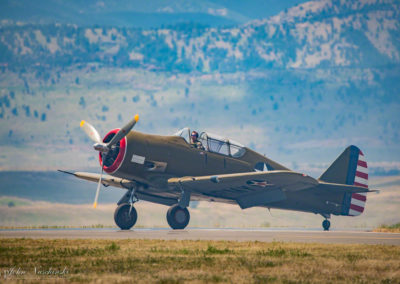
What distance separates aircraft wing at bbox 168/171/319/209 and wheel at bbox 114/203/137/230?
1.97 metres

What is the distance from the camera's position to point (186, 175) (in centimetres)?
2647

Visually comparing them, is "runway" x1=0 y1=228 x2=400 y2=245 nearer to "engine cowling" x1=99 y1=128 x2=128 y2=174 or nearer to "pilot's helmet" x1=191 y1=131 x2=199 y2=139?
"engine cowling" x1=99 y1=128 x2=128 y2=174

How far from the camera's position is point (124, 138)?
24953 mm

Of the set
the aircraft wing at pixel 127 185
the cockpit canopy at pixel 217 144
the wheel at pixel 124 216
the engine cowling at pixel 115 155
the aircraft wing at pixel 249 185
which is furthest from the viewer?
the aircraft wing at pixel 127 185

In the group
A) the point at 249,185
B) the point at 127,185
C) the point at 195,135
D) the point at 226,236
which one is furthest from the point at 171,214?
the point at 226,236

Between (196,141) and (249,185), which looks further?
(196,141)

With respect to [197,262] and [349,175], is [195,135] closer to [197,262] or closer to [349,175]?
[349,175]

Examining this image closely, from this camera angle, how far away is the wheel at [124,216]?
2609 centimetres

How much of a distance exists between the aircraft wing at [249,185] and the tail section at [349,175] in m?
4.64

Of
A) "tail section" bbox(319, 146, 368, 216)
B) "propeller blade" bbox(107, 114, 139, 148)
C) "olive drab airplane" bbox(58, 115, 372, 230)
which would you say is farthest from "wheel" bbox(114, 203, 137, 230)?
"tail section" bbox(319, 146, 368, 216)

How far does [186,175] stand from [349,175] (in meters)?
9.09

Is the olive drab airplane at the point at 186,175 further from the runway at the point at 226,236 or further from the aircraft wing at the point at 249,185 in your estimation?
the runway at the point at 226,236

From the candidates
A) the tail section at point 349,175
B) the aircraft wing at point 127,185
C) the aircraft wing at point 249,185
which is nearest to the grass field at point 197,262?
the aircraft wing at point 249,185

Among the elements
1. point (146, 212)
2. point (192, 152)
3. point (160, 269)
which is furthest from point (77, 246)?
point (146, 212)
